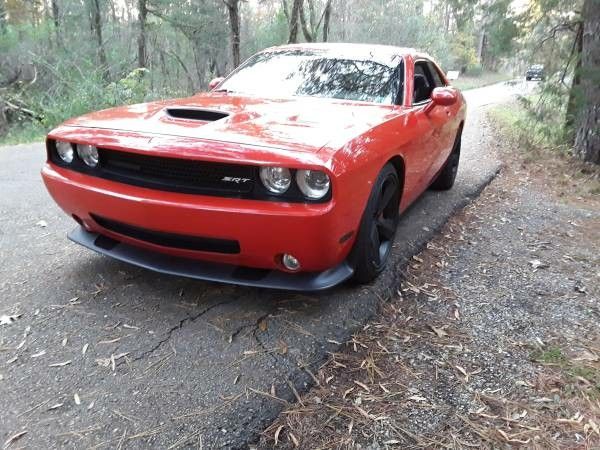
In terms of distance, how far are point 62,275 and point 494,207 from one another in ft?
12.7

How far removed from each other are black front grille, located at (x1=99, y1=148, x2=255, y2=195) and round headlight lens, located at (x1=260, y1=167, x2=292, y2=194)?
6 cm

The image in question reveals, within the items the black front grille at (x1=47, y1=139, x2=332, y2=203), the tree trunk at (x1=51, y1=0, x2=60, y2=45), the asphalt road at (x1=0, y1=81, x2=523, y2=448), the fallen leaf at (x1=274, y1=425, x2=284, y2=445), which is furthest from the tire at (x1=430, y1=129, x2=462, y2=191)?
the tree trunk at (x1=51, y1=0, x2=60, y2=45)

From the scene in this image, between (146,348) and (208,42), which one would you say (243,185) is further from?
(208,42)

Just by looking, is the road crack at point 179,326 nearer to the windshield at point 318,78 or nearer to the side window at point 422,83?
the windshield at point 318,78

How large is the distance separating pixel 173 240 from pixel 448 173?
3.52 m

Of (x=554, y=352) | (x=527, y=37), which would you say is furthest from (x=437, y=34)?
(x=554, y=352)

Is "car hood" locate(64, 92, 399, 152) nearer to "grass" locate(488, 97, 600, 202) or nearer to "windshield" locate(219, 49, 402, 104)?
"windshield" locate(219, 49, 402, 104)

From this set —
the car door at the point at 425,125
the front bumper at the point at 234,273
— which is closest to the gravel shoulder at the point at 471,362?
the front bumper at the point at 234,273

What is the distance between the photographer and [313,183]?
7.38 ft

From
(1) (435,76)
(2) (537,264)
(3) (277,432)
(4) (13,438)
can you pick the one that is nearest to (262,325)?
(3) (277,432)

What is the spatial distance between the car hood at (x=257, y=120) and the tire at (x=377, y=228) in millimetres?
359

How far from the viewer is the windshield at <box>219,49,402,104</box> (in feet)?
11.3

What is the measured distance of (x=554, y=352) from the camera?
241cm

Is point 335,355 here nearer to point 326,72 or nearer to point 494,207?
point 326,72
